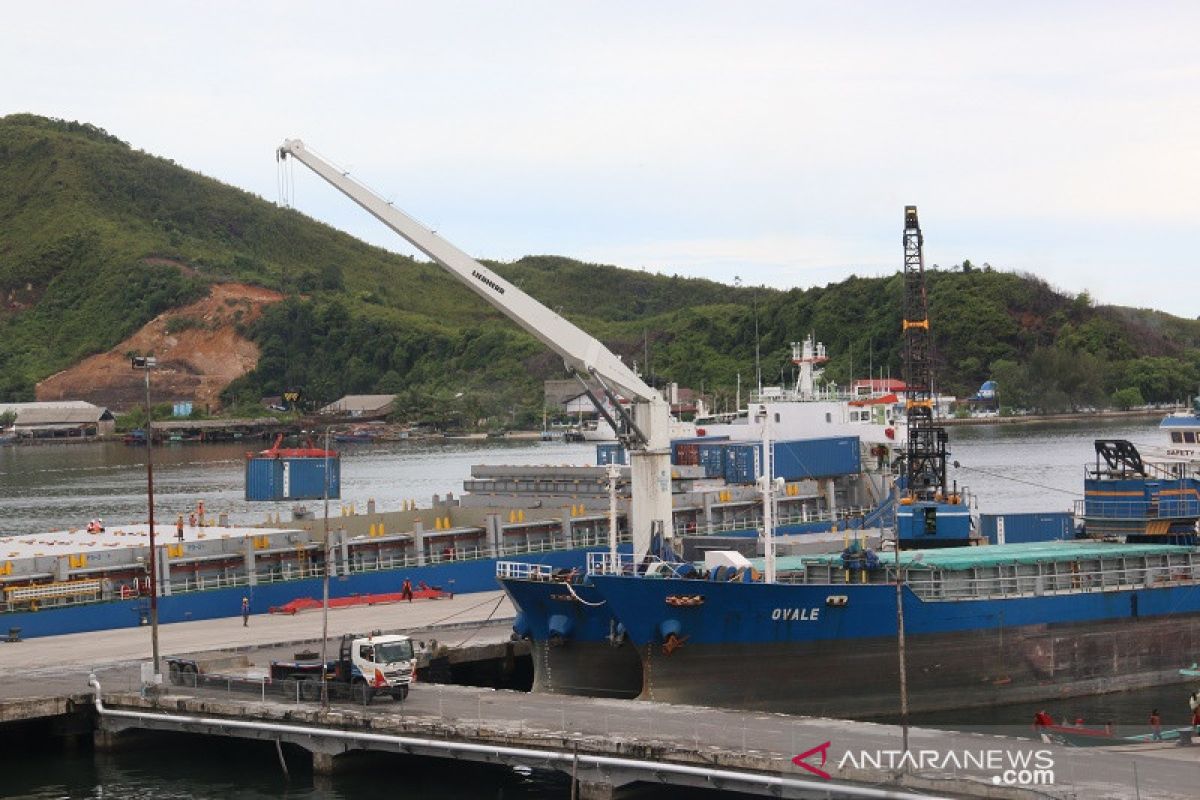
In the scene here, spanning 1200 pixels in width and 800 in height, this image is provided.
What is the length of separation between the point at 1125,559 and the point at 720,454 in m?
26.3

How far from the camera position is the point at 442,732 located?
3011 cm

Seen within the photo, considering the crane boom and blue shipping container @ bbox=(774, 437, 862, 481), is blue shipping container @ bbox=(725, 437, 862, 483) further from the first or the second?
the crane boom

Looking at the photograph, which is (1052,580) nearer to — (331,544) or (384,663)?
(384,663)

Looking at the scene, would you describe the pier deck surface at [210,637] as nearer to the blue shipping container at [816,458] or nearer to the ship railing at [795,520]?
the ship railing at [795,520]

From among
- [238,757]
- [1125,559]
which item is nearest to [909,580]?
[1125,559]

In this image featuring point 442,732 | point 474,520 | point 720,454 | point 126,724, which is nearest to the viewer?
point 442,732

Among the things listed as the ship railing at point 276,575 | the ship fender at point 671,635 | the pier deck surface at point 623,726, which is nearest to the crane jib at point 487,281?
the pier deck surface at point 623,726

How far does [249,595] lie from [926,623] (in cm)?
2053

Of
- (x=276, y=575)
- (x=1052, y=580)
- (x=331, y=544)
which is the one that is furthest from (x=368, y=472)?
(x=1052, y=580)

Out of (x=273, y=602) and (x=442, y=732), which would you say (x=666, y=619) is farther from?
(x=273, y=602)

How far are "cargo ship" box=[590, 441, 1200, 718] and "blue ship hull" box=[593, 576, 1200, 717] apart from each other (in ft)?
0.10

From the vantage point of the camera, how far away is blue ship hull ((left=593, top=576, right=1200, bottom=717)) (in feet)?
117

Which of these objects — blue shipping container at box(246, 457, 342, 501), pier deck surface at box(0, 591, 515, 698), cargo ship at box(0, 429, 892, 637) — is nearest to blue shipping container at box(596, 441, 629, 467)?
cargo ship at box(0, 429, 892, 637)

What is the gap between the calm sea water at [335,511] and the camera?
32406 mm
